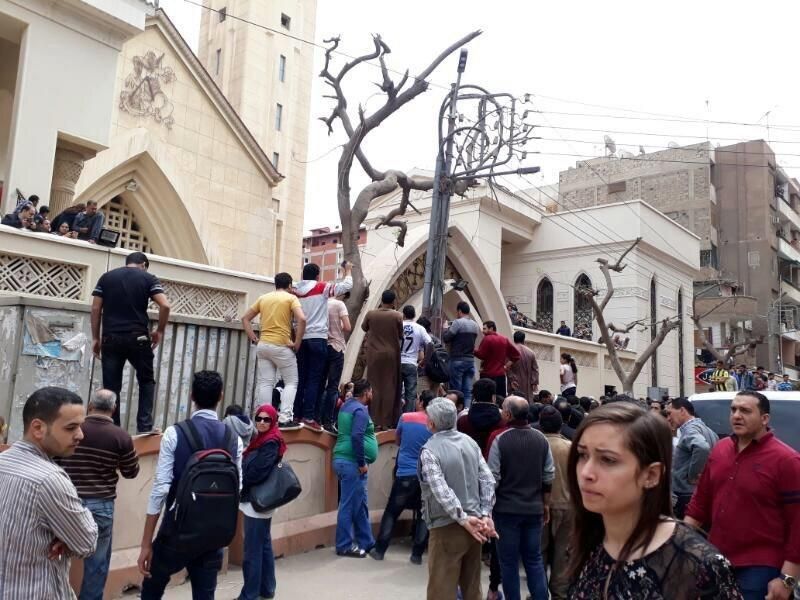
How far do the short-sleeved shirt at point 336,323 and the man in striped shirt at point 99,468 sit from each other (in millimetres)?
3912

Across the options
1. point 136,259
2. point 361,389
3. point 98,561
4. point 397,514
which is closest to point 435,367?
point 361,389

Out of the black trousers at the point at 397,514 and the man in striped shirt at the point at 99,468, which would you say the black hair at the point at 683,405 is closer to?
the black trousers at the point at 397,514

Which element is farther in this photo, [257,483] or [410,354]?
[410,354]

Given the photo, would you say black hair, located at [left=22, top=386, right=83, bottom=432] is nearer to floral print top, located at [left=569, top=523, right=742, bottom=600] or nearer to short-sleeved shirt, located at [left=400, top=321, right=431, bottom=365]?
floral print top, located at [left=569, top=523, right=742, bottom=600]

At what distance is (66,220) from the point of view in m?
9.41

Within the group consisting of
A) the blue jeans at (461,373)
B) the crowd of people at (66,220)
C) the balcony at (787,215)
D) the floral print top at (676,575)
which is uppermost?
the balcony at (787,215)

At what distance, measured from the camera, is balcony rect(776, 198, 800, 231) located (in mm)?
42250

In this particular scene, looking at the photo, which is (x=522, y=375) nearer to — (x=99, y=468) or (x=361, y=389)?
(x=361, y=389)

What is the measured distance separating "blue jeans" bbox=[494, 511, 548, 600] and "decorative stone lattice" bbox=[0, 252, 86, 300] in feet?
16.9

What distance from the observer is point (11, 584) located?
2768 mm

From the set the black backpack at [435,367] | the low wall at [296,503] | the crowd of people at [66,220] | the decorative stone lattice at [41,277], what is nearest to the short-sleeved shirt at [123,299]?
the low wall at [296,503]

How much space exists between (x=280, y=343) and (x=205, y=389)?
2979 mm

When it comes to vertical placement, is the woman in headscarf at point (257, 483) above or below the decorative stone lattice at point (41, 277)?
below

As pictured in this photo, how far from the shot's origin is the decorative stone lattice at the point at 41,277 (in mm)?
7117
